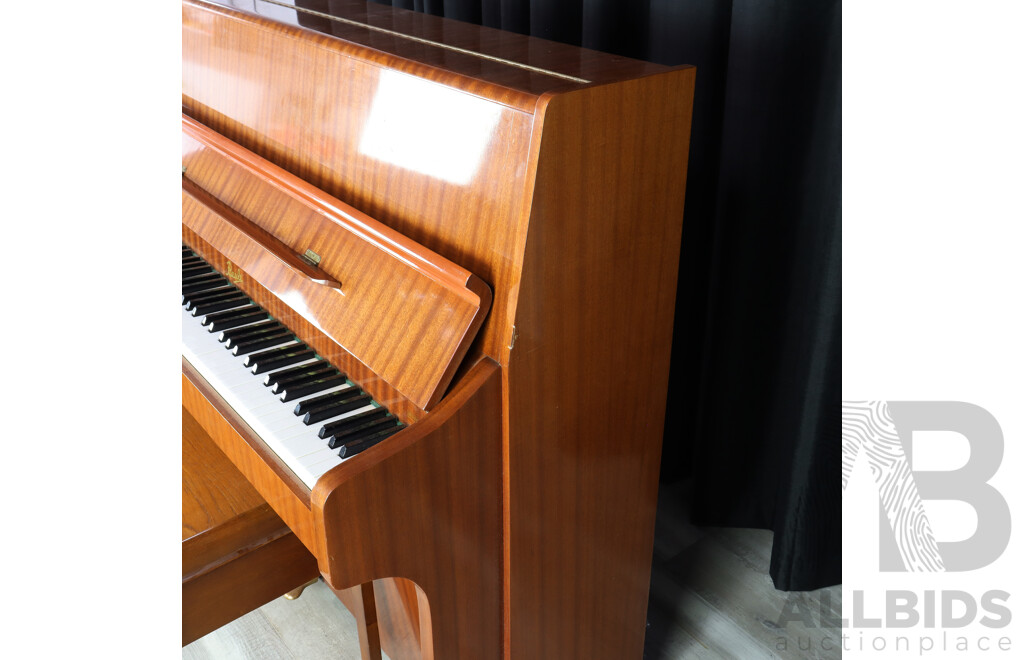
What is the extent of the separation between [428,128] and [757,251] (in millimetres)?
842

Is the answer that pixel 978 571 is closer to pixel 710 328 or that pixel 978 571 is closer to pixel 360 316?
pixel 710 328

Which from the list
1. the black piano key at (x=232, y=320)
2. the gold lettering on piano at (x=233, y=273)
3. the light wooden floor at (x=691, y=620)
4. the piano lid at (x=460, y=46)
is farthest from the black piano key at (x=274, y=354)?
the light wooden floor at (x=691, y=620)

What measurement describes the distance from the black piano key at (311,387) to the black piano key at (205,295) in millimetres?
333

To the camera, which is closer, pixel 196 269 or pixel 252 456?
pixel 252 456

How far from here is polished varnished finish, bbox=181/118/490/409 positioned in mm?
997

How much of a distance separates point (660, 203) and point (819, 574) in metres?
1.02

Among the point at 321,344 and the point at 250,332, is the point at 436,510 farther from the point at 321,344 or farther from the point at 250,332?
the point at 250,332

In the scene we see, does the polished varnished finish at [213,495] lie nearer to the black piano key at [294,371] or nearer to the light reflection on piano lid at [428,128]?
the black piano key at [294,371]

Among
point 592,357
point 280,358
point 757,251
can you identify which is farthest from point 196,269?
point 757,251

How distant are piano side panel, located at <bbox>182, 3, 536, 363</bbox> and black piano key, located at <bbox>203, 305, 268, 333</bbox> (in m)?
0.13

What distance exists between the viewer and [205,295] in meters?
1.37

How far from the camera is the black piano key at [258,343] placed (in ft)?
3.99

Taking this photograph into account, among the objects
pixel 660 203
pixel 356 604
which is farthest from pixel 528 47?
pixel 356 604

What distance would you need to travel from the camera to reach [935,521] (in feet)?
4.67
